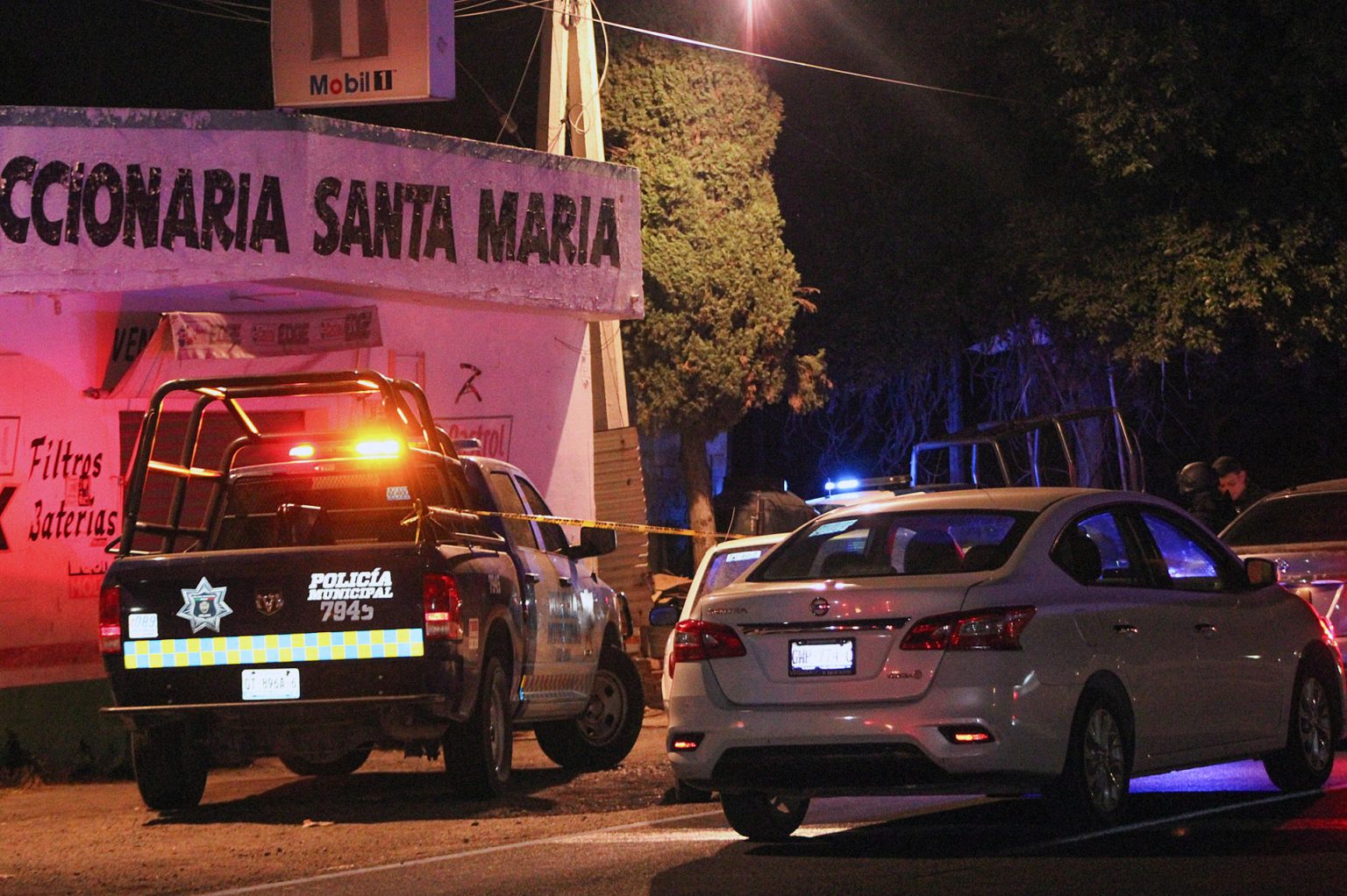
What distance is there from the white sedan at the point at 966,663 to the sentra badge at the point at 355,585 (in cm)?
224

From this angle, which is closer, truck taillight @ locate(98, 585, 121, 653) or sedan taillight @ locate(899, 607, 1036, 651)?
sedan taillight @ locate(899, 607, 1036, 651)

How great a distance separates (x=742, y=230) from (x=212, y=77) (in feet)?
23.8

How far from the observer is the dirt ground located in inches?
360

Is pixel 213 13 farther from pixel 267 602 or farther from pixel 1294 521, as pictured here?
pixel 1294 521

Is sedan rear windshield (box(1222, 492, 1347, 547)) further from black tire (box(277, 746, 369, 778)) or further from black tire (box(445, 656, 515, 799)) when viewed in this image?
black tire (box(277, 746, 369, 778))

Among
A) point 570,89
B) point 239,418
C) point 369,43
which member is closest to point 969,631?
point 239,418

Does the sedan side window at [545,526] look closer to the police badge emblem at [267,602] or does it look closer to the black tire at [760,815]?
the police badge emblem at [267,602]

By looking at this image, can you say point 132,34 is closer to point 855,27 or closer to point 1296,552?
point 855,27

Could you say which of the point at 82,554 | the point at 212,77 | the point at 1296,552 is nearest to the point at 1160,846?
the point at 1296,552

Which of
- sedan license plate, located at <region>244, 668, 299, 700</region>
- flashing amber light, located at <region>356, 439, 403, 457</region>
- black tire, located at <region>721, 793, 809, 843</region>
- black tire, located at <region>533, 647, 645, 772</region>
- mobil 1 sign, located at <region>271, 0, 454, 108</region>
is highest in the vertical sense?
mobil 1 sign, located at <region>271, 0, 454, 108</region>

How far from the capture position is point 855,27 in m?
31.8

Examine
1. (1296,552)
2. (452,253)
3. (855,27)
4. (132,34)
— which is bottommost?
(1296,552)

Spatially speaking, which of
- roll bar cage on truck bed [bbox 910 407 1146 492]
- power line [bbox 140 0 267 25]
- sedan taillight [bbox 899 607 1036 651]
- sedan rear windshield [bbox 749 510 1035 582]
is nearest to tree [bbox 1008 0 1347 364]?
roll bar cage on truck bed [bbox 910 407 1146 492]

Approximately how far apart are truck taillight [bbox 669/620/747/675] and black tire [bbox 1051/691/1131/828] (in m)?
1.48
